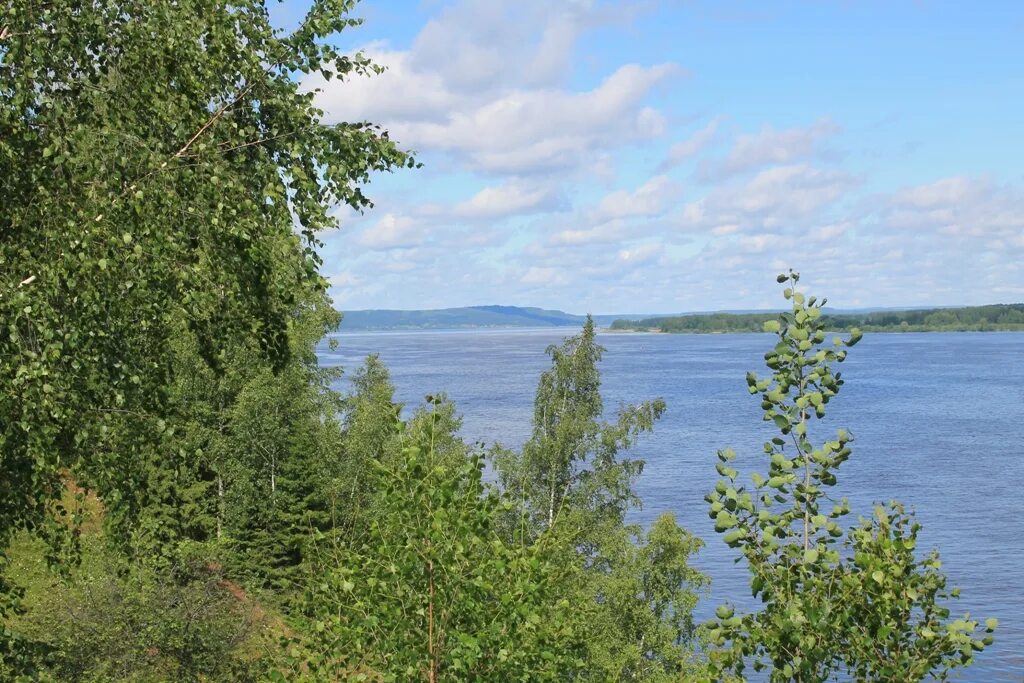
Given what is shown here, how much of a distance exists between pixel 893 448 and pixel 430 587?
254ft

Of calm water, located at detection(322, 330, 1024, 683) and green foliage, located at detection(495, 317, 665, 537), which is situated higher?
green foliage, located at detection(495, 317, 665, 537)

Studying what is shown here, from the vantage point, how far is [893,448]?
80.8m

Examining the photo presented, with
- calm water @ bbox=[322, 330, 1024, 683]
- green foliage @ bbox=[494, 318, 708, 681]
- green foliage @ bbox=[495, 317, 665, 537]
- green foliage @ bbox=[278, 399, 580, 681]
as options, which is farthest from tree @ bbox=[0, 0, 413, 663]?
green foliage @ bbox=[495, 317, 665, 537]

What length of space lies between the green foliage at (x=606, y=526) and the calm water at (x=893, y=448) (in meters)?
7.22

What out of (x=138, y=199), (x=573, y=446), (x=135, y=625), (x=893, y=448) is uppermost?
(x=138, y=199)

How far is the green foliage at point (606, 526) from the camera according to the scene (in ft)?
120

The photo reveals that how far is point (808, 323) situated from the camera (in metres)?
5.42

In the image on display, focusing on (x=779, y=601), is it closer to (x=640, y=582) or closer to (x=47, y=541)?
(x=47, y=541)

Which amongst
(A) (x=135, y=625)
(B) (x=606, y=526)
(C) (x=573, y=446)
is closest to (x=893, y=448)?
(C) (x=573, y=446)

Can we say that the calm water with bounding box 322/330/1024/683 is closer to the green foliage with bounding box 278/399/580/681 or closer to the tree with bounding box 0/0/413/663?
the green foliage with bounding box 278/399/580/681

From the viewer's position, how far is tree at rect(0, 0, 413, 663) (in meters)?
8.65

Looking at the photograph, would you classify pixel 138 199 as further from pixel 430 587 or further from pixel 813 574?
pixel 813 574

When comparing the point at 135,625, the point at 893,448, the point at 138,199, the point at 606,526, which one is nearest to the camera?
the point at 138,199

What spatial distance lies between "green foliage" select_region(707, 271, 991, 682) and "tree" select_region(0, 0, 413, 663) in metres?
Result: 5.29
